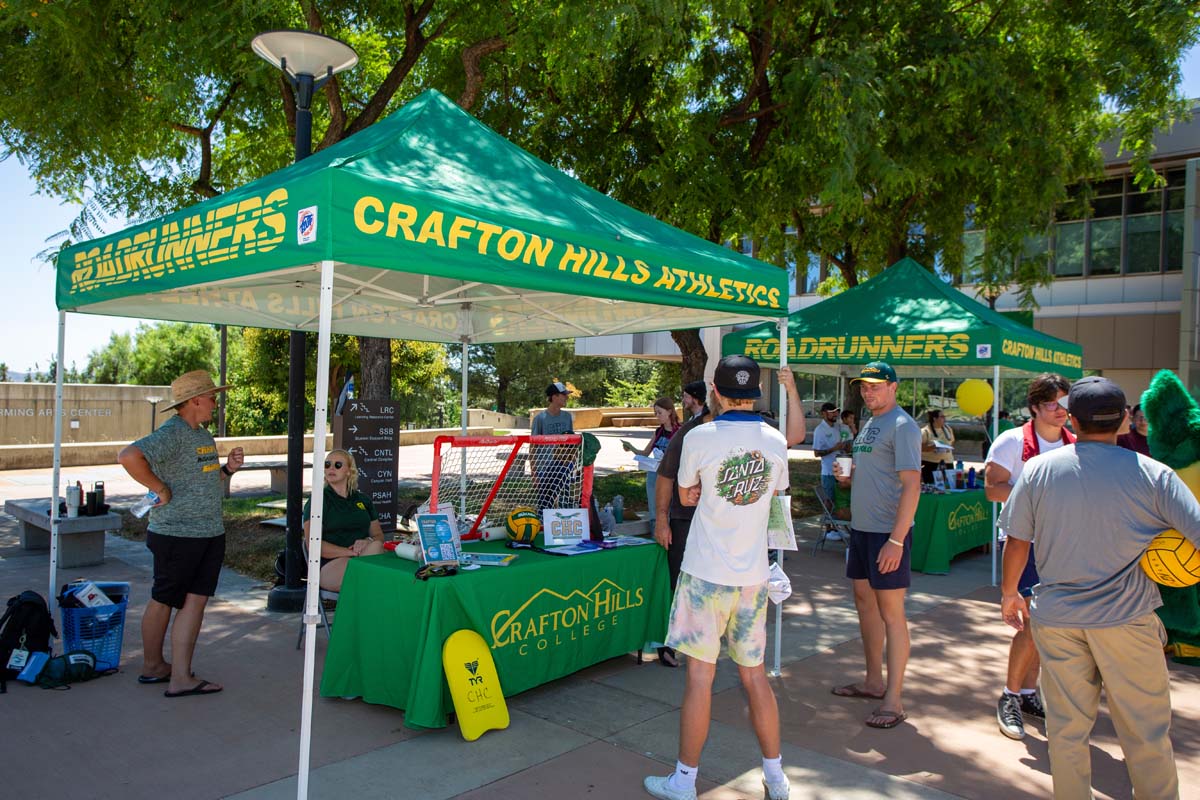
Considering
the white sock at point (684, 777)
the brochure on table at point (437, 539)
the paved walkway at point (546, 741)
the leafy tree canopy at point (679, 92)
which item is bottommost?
the paved walkway at point (546, 741)

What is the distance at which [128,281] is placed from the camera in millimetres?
4855

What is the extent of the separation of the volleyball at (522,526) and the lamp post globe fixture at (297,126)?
1.76 metres

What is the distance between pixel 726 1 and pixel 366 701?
7.84m

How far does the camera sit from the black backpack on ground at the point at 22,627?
4664mm

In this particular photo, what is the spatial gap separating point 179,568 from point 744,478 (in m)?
3.26

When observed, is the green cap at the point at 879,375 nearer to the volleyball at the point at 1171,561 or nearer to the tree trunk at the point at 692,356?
the volleyball at the point at 1171,561

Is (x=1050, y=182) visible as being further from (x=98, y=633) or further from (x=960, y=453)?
(x=960, y=453)

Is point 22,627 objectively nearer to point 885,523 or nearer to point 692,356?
point 885,523

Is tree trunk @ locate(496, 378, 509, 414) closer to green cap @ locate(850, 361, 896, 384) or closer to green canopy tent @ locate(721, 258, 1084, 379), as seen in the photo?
green canopy tent @ locate(721, 258, 1084, 379)

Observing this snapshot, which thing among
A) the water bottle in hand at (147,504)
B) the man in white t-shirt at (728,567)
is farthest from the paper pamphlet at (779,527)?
the water bottle in hand at (147,504)

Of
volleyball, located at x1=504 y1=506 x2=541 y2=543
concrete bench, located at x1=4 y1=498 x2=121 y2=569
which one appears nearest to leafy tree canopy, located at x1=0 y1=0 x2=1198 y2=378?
concrete bench, located at x1=4 y1=498 x2=121 y2=569

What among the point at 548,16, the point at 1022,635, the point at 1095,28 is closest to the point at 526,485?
the point at 1022,635

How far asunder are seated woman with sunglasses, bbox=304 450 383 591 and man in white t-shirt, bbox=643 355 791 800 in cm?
248

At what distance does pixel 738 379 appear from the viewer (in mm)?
3449
